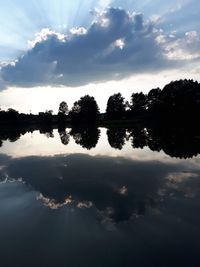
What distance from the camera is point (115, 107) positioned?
527ft

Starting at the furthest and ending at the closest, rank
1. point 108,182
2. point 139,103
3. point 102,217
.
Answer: point 139,103 < point 108,182 < point 102,217

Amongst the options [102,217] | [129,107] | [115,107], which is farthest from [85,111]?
[102,217]

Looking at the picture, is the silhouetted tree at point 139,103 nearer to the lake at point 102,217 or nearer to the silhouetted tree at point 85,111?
the silhouetted tree at point 85,111

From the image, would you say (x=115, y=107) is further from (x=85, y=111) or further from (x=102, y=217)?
(x=102, y=217)

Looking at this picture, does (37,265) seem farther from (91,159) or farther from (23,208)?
(91,159)

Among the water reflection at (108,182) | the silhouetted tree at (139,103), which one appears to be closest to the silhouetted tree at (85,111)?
the silhouetted tree at (139,103)

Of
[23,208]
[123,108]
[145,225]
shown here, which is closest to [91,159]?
[23,208]

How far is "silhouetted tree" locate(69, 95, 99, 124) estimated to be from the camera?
15950 centimetres

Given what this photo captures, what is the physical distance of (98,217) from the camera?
1410cm

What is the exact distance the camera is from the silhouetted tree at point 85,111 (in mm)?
159500

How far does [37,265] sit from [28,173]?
17.2 m

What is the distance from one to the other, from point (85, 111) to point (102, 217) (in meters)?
149

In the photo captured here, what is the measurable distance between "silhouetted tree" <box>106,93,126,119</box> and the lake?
425 ft

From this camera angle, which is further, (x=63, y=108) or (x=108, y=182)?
(x=63, y=108)
